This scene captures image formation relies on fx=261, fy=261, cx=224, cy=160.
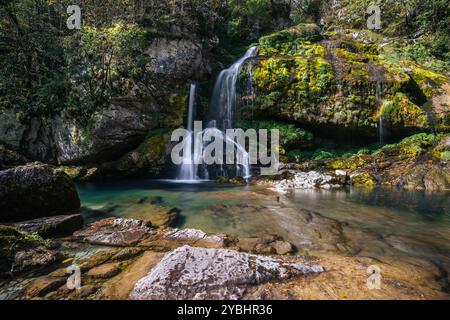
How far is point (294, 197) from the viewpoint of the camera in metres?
9.38

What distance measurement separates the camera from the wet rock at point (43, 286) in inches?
126

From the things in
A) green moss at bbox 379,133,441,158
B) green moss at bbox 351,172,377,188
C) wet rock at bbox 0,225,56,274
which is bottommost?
wet rock at bbox 0,225,56,274

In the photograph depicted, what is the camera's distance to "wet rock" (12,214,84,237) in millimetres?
5188

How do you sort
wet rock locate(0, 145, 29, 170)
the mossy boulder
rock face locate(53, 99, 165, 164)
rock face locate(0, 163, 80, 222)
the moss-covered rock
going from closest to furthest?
rock face locate(0, 163, 80, 222) < wet rock locate(0, 145, 29, 170) < rock face locate(53, 99, 165, 164) < the moss-covered rock < the mossy boulder

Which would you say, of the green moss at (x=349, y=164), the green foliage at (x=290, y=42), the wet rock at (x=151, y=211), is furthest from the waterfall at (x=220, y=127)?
the wet rock at (x=151, y=211)

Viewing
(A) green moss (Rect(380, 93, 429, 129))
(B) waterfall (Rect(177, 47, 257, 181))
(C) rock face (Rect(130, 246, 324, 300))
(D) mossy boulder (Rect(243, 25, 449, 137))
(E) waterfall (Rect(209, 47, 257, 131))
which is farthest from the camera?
(E) waterfall (Rect(209, 47, 257, 131))

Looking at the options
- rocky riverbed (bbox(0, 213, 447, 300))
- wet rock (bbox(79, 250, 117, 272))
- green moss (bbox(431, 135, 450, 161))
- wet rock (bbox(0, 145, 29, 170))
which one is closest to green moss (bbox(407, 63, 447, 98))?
green moss (bbox(431, 135, 450, 161))

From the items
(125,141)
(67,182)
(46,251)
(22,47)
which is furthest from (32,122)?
(46,251)

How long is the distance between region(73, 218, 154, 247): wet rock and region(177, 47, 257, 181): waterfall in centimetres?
793

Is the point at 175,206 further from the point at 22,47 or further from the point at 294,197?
the point at 22,47

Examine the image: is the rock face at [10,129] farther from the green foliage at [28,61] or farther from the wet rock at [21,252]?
the wet rock at [21,252]

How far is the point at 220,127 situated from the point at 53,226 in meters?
11.8

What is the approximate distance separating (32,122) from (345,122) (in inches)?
688

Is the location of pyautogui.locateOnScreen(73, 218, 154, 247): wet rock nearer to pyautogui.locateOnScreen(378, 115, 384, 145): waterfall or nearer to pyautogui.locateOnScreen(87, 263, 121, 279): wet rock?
pyautogui.locateOnScreen(87, 263, 121, 279): wet rock
